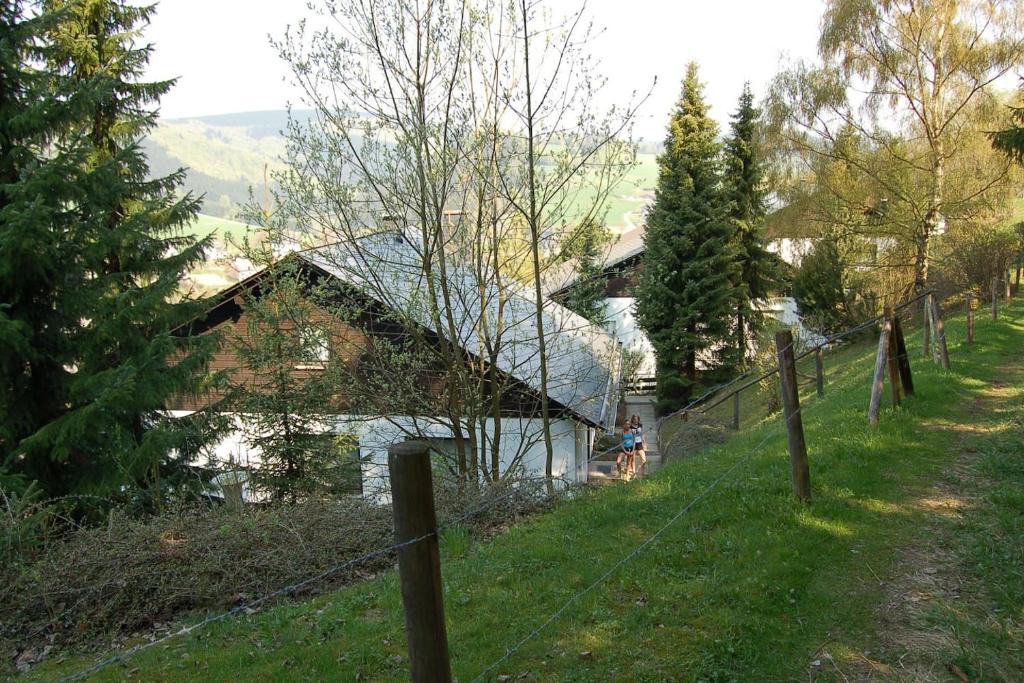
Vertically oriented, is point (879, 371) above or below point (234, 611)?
above

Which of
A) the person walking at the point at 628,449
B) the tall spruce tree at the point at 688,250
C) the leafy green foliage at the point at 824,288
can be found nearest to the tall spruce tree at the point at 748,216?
the leafy green foliage at the point at 824,288

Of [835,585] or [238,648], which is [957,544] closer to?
[835,585]

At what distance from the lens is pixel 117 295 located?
36.6ft

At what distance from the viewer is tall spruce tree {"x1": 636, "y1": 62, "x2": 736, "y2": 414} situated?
27578 mm

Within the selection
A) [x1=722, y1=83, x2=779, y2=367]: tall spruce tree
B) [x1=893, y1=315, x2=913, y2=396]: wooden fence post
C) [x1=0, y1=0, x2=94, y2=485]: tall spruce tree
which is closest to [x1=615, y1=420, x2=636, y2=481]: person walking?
[x1=893, y1=315, x2=913, y2=396]: wooden fence post

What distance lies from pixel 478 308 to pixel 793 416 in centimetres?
547

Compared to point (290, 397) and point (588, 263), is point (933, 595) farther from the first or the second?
point (290, 397)

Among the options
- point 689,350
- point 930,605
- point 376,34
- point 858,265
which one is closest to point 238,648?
point 930,605

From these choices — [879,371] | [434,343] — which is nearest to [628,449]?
[434,343]

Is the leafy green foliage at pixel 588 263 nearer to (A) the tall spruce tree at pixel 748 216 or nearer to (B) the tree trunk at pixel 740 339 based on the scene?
(B) the tree trunk at pixel 740 339

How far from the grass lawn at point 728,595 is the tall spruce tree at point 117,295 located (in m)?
5.61

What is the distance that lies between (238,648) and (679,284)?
2519 cm

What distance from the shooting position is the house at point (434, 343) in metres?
10.2

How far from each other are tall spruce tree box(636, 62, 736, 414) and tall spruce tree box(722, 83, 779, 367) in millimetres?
2062
